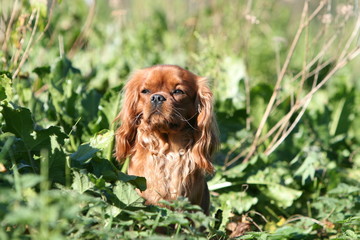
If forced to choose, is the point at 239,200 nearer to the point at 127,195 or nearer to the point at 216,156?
the point at 216,156

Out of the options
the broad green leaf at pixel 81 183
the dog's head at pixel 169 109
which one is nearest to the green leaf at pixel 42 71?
the dog's head at pixel 169 109

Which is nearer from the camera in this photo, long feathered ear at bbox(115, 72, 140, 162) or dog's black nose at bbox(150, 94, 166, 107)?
dog's black nose at bbox(150, 94, 166, 107)

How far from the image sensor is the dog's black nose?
12.0 feet

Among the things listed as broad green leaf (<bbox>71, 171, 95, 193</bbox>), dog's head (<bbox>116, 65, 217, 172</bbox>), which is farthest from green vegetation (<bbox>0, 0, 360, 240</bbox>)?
dog's head (<bbox>116, 65, 217, 172</bbox>)

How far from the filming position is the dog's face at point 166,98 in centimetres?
367

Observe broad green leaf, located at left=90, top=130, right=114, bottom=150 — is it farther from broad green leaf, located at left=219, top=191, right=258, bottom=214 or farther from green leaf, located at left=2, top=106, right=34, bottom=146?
broad green leaf, located at left=219, top=191, right=258, bottom=214

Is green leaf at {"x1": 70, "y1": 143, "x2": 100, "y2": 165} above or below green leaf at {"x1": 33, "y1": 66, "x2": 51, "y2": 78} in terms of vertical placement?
below

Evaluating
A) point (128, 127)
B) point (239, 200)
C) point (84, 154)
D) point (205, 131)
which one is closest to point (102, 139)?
point (84, 154)

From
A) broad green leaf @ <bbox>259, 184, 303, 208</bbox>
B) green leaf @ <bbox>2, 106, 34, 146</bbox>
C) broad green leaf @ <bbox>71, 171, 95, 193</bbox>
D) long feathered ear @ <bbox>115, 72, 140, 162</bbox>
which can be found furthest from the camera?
broad green leaf @ <bbox>259, 184, 303, 208</bbox>

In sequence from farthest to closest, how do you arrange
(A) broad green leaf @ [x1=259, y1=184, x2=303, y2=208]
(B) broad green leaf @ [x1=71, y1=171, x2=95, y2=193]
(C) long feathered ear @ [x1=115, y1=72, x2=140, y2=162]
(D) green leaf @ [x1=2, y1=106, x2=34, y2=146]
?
(A) broad green leaf @ [x1=259, y1=184, x2=303, y2=208] < (C) long feathered ear @ [x1=115, y1=72, x2=140, y2=162] < (D) green leaf @ [x1=2, y1=106, x2=34, y2=146] < (B) broad green leaf @ [x1=71, y1=171, x2=95, y2=193]

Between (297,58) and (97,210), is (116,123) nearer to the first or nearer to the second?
(97,210)

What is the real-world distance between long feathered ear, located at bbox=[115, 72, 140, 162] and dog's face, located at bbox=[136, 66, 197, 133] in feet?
0.15

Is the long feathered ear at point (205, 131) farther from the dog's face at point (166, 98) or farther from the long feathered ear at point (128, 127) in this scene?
the long feathered ear at point (128, 127)

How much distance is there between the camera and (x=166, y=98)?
12.1 feet
